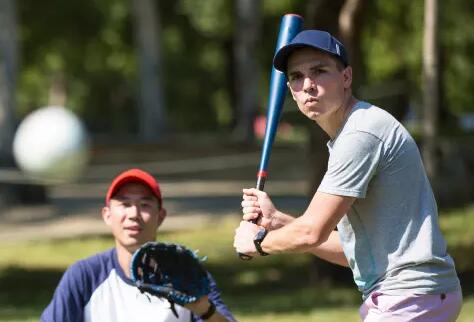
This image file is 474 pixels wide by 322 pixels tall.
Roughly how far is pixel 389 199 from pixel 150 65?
3144cm

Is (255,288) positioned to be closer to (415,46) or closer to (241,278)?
(241,278)

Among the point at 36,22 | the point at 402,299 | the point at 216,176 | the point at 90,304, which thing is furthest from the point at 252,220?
the point at 36,22

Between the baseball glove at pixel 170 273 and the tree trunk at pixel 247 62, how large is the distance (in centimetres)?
2648

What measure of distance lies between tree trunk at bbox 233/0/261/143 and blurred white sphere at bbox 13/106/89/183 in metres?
19.6

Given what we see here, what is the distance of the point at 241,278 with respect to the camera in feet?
46.5

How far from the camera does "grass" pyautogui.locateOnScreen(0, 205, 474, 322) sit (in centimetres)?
1127

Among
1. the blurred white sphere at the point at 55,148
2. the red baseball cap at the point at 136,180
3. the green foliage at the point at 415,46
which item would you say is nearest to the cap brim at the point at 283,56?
the red baseball cap at the point at 136,180

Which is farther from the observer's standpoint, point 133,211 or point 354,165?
point 133,211

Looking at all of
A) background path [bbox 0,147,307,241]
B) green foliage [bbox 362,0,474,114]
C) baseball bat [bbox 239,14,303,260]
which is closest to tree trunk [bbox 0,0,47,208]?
background path [bbox 0,147,307,241]

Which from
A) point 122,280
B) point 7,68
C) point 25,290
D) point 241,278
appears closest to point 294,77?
point 122,280

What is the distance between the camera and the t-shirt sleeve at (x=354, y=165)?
4.08 meters

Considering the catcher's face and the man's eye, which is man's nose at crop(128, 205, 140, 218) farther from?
the man's eye

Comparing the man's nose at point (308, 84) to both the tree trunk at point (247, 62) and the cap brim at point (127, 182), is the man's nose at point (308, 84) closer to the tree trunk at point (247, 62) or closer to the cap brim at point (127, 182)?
the cap brim at point (127, 182)

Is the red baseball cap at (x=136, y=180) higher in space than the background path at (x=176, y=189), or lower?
higher
